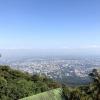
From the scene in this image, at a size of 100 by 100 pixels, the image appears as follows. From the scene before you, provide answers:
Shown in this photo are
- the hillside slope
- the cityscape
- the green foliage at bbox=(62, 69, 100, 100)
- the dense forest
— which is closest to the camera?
the hillside slope

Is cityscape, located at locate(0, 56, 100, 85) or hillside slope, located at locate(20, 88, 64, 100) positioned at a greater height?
hillside slope, located at locate(20, 88, 64, 100)

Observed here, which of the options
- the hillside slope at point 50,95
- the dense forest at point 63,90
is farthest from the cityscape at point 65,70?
the hillside slope at point 50,95

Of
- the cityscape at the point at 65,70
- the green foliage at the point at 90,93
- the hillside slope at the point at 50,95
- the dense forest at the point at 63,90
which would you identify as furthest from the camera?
the cityscape at the point at 65,70

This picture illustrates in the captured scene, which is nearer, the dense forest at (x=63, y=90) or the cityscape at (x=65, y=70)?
the dense forest at (x=63, y=90)

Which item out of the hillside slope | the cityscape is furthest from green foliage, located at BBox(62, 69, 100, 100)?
the cityscape

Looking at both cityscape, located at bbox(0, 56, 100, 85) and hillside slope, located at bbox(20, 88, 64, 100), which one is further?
cityscape, located at bbox(0, 56, 100, 85)

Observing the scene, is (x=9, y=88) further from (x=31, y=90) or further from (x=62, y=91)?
(x=62, y=91)

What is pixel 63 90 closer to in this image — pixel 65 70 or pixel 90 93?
pixel 90 93

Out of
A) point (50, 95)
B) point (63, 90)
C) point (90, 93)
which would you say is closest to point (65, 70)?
point (90, 93)

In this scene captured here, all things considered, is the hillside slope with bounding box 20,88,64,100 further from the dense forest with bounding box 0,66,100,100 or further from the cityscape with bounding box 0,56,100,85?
the cityscape with bounding box 0,56,100,85

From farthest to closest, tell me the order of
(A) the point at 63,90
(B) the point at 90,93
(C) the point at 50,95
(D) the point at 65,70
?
1. (D) the point at 65,70
2. (B) the point at 90,93
3. (A) the point at 63,90
4. (C) the point at 50,95

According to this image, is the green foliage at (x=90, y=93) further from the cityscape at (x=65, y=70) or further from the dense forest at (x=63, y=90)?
the cityscape at (x=65, y=70)

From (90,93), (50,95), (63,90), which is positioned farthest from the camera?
(90,93)
